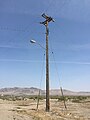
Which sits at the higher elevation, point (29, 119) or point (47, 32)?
point (47, 32)

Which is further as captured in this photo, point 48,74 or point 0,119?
point 48,74

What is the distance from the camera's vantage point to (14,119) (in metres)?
17.2

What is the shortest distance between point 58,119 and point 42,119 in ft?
5.48

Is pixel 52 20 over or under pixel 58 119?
over

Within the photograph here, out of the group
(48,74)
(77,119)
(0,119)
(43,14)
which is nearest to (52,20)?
(43,14)

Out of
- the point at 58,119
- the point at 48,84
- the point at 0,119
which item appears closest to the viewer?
the point at 0,119

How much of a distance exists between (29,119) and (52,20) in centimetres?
1251

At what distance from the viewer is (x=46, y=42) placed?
27219 millimetres

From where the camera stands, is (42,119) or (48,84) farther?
(48,84)

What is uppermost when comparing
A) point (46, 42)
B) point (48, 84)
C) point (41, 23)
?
point (41, 23)

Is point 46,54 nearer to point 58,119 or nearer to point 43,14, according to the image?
point 43,14

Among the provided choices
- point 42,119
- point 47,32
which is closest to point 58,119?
point 42,119

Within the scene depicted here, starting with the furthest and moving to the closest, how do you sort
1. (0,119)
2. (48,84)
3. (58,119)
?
(48,84) < (58,119) < (0,119)

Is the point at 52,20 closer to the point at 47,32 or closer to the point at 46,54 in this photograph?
the point at 47,32
